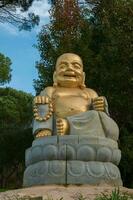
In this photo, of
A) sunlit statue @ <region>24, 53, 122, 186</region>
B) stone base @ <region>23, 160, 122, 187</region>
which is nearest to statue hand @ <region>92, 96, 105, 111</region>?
sunlit statue @ <region>24, 53, 122, 186</region>

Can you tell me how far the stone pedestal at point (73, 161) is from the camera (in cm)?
751

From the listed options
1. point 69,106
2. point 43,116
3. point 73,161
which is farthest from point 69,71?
point 73,161

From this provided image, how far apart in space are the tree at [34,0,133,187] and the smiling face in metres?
3.95

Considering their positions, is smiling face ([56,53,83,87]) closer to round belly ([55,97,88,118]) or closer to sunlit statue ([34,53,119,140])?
sunlit statue ([34,53,119,140])

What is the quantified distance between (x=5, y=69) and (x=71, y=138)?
500 inches

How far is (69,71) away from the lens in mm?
9008

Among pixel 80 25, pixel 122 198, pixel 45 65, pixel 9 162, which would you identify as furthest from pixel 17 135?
pixel 122 198

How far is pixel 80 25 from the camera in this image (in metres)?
14.1

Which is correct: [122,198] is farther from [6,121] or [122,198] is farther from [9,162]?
[6,121]

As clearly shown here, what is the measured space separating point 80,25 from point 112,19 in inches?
35.4

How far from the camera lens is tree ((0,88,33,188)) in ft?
56.1

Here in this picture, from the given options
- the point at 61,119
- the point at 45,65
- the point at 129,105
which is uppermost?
the point at 45,65

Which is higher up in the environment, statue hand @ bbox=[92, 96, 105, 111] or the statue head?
the statue head

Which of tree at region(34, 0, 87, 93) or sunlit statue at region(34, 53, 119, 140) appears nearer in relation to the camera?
sunlit statue at region(34, 53, 119, 140)
